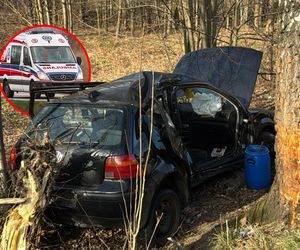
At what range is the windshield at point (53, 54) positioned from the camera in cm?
728

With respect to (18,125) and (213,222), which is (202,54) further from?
(18,125)

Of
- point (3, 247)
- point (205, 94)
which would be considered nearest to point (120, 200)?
point (3, 247)

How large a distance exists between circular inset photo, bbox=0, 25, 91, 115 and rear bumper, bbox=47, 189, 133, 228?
2.28 metres

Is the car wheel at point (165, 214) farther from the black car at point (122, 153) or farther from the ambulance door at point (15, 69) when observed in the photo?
the ambulance door at point (15, 69)

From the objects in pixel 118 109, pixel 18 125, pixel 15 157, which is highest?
pixel 118 109

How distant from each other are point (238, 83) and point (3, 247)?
552 cm

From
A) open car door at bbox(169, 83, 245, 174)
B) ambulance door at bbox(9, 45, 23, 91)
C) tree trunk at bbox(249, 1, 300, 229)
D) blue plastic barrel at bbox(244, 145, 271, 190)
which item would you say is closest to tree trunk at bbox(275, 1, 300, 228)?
tree trunk at bbox(249, 1, 300, 229)

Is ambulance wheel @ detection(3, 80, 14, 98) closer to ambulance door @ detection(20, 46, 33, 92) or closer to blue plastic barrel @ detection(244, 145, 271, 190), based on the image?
ambulance door @ detection(20, 46, 33, 92)

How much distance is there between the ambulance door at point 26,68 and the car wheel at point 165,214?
3344mm

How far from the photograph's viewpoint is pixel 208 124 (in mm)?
6801

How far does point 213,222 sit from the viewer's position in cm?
525

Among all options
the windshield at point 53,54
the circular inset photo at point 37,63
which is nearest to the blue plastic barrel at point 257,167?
the circular inset photo at point 37,63

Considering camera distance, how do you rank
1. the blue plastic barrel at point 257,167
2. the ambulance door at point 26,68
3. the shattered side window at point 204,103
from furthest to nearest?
the ambulance door at point 26,68 → the shattered side window at point 204,103 → the blue plastic barrel at point 257,167

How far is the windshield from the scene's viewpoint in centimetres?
728
